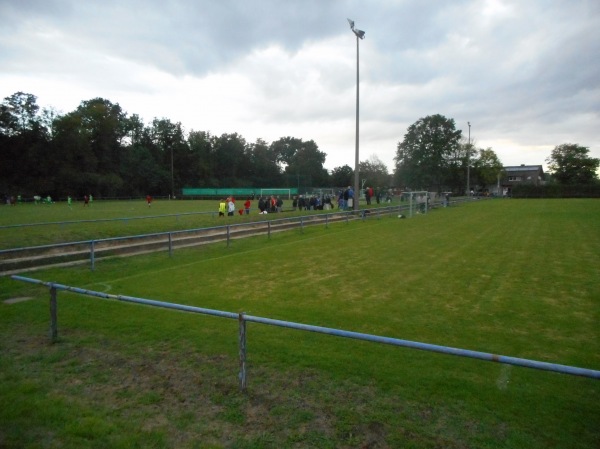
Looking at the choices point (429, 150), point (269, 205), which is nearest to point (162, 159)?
point (429, 150)

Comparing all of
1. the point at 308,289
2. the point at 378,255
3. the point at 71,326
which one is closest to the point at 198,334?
the point at 71,326

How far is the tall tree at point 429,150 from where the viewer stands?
83.2 metres

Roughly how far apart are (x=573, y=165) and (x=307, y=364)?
4581 inches

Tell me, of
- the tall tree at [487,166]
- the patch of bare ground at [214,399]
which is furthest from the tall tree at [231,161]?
the patch of bare ground at [214,399]

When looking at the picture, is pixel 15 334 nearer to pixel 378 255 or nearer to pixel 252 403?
pixel 252 403

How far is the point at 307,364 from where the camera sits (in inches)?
199

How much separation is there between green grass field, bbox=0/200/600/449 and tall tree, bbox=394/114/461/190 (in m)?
76.0

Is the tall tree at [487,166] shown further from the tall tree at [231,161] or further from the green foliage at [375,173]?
the tall tree at [231,161]

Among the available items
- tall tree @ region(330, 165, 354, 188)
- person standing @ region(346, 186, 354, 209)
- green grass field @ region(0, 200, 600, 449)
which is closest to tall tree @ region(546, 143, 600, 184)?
tall tree @ region(330, 165, 354, 188)

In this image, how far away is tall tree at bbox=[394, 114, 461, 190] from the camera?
83.2 metres

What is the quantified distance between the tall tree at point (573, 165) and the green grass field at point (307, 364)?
346 ft

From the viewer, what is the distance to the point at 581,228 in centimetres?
2047

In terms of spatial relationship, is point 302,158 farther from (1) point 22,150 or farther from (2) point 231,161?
(1) point 22,150

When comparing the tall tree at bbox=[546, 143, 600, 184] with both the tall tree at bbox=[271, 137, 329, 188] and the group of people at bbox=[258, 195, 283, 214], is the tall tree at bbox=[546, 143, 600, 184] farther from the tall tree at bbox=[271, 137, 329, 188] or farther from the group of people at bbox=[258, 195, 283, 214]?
the group of people at bbox=[258, 195, 283, 214]
